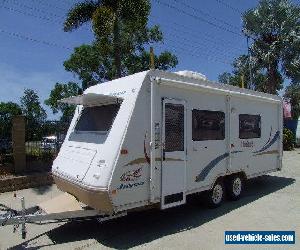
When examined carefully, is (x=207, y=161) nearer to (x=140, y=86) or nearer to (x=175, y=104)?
(x=175, y=104)

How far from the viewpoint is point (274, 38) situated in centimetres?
2759

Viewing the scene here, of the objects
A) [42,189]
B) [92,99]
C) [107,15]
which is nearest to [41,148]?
[42,189]

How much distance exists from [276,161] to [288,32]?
17705 mm

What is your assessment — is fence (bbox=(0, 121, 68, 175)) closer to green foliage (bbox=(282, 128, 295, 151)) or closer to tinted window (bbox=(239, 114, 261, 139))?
tinted window (bbox=(239, 114, 261, 139))

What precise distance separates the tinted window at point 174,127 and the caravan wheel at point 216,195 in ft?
5.87

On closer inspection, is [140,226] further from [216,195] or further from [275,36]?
[275,36]

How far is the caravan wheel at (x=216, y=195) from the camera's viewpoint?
912 centimetres

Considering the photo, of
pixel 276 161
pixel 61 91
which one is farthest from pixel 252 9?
pixel 61 91

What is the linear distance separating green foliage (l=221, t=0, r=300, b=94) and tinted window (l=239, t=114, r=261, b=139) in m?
17.9

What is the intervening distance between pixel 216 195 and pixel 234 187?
888 mm

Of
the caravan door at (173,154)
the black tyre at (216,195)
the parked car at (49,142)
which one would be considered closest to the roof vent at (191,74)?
the caravan door at (173,154)

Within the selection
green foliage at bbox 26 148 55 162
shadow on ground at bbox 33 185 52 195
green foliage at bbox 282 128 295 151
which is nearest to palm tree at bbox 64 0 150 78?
green foliage at bbox 26 148 55 162

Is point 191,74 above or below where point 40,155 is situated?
above

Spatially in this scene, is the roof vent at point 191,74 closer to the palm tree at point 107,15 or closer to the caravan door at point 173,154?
the caravan door at point 173,154
